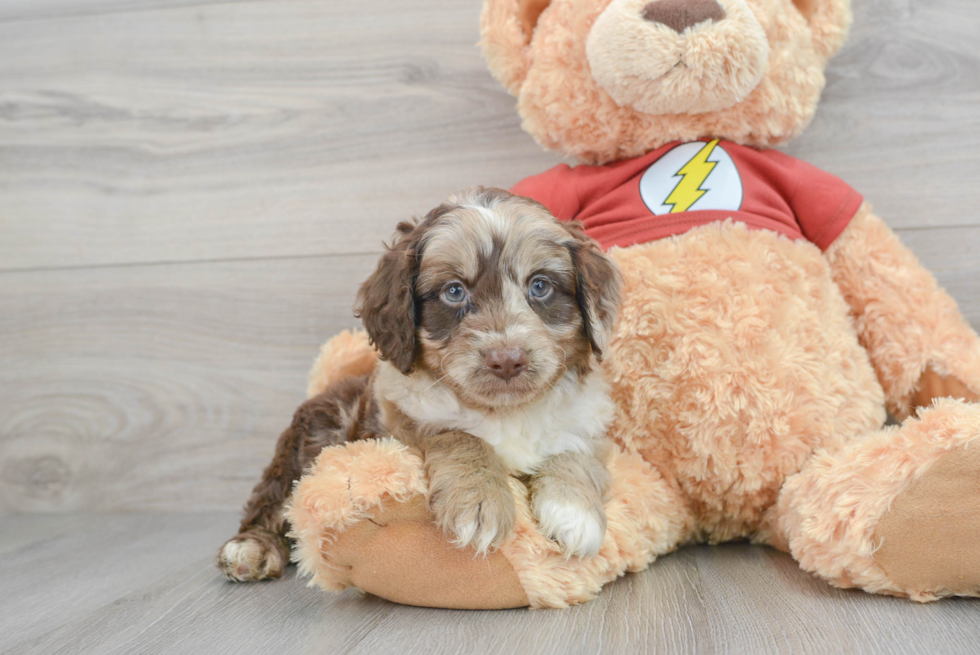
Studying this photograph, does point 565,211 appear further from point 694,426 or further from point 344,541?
point 344,541

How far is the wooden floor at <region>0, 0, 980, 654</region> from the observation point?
241 cm

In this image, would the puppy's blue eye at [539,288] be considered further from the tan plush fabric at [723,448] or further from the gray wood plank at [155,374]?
the gray wood plank at [155,374]

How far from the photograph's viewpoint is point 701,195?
201 cm

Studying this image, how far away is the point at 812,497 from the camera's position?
5.53 feet

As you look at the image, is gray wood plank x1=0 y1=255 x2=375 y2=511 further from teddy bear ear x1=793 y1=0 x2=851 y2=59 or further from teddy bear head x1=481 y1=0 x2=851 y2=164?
teddy bear ear x1=793 y1=0 x2=851 y2=59

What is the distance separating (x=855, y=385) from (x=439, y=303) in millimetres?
1079

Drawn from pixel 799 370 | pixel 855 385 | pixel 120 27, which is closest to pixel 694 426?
pixel 799 370

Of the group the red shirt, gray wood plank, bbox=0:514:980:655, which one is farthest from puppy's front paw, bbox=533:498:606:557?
the red shirt

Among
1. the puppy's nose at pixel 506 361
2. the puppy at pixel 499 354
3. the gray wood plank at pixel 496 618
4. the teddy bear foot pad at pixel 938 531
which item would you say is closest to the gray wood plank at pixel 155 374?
the gray wood plank at pixel 496 618

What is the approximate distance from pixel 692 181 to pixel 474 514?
1.08 m

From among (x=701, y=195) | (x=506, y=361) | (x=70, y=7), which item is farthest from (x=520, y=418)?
(x=70, y=7)

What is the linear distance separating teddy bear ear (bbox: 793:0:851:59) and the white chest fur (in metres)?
1.18

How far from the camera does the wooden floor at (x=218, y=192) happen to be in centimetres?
241

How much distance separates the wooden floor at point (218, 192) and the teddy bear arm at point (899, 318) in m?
0.43
